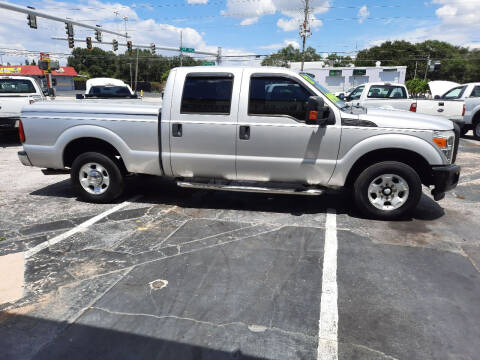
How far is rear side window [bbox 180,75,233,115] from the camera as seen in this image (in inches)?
192

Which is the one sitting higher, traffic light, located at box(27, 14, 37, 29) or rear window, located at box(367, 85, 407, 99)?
traffic light, located at box(27, 14, 37, 29)

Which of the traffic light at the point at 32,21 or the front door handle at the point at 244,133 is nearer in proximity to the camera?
the front door handle at the point at 244,133

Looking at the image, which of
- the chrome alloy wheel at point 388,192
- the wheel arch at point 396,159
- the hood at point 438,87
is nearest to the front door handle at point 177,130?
the wheel arch at point 396,159

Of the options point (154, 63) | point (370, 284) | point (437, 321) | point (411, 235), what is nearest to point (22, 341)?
point (370, 284)

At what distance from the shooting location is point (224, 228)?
4691 mm

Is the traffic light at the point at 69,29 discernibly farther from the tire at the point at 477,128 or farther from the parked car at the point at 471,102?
the tire at the point at 477,128

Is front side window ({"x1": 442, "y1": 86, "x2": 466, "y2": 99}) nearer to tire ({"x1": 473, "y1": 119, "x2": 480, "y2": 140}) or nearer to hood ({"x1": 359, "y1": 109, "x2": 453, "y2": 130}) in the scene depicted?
tire ({"x1": 473, "y1": 119, "x2": 480, "y2": 140})

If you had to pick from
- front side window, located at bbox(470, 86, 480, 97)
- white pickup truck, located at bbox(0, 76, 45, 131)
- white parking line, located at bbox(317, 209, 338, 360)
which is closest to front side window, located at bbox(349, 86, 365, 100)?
front side window, located at bbox(470, 86, 480, 97)

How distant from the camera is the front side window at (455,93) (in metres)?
13.0

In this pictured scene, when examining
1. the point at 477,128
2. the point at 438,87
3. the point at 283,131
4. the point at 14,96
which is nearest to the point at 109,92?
the point at 14,96

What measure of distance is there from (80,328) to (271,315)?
1.49m

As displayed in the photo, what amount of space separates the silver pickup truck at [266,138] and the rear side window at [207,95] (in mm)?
14

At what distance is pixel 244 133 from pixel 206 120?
1.85ft

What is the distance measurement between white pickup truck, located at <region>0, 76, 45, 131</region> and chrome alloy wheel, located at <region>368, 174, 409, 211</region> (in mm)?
10308
